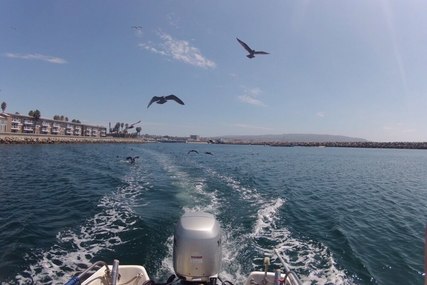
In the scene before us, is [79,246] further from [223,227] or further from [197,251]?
[197,251]

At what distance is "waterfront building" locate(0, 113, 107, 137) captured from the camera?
97000 millimetres

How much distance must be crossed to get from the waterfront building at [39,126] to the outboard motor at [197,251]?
4108 inches

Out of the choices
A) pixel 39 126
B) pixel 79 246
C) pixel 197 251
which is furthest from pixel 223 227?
pixel 39 126

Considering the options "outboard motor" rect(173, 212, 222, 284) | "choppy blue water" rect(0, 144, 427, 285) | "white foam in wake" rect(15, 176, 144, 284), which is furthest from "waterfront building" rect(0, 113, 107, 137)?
"outboard motor" rect(173, 212, 222, 284)

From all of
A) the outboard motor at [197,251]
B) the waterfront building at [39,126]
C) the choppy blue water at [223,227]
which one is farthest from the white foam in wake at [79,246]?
the waterfront building at [39,126]

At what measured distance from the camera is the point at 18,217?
11883mm

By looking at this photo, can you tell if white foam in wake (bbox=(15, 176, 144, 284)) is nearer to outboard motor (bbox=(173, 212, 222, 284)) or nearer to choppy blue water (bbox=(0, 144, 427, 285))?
choppy blue water (bbox=(0, 144, 427, 285))

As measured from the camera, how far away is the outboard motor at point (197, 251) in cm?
482

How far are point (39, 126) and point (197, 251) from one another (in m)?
132

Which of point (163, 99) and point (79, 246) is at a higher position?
point (163, 99)

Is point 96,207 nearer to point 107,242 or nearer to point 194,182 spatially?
point 107,242

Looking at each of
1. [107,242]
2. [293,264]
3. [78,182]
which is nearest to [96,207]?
[107,242]

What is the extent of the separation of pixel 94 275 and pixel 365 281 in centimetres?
687

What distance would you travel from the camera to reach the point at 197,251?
495 cm
